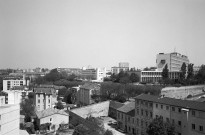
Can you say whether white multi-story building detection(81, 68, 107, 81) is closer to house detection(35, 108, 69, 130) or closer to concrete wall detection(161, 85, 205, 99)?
concrete wall detection(161, 85, 205, 99)

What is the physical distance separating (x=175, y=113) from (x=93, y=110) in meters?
16.5

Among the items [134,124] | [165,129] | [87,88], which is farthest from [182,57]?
[165,129]

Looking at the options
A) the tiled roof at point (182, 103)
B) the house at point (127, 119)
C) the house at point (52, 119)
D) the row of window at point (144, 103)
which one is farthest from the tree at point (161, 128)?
the house at point (52, 119)

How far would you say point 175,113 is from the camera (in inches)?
893

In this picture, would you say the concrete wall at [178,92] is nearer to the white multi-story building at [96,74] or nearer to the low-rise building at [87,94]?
the low-rise building at [87,94]

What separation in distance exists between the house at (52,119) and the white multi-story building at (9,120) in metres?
9.27

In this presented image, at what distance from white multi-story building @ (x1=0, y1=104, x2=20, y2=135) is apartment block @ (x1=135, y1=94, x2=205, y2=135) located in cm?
1490

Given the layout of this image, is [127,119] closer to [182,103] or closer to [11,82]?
[182,103]

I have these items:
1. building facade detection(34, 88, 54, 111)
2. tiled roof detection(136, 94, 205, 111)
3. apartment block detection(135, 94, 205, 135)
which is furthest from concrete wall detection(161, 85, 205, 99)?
building facade detection(34, 88, 54, 111)

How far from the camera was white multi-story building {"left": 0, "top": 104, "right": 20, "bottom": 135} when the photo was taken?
54.6ft

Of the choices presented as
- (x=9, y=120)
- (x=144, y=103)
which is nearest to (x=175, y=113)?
(x=144, y=103)

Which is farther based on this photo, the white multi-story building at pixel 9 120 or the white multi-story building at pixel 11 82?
the white multi-story building at pixel 11 82

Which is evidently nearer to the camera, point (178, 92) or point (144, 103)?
A: point (144, 103)

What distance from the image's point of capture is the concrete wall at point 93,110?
1367 inches
